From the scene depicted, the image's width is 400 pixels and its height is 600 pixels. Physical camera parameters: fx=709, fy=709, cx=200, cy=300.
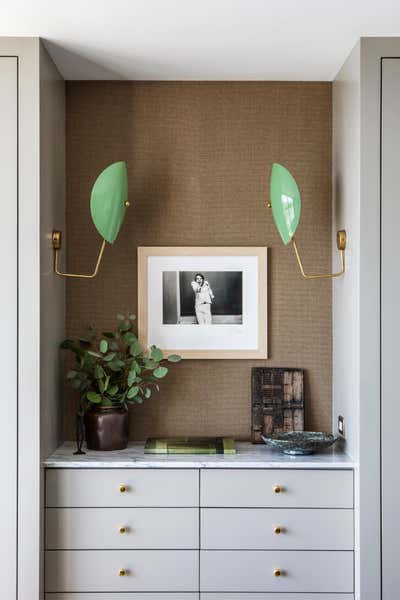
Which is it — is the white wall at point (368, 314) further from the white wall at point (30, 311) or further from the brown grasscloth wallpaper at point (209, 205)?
the white wall at point (30, 311)

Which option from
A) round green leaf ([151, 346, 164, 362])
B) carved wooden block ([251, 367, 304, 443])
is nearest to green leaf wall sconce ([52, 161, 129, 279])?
round green leaf ([151, 346, 164, 362])

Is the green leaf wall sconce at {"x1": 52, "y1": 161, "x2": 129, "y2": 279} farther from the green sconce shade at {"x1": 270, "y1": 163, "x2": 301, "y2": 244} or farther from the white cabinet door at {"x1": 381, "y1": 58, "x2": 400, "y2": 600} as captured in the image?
the white cabinet door at {"x1": 381, "y1": 58, "x2": 400, "y2": 600}

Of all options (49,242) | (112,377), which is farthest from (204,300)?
(49,242)

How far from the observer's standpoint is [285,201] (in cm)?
308

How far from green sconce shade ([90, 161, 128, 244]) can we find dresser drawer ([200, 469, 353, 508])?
114 centimetres

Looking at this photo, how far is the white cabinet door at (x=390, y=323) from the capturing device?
2.87 meters

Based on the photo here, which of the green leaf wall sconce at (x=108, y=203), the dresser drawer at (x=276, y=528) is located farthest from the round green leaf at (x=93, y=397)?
the dresser drawer at (x=276, y=528)

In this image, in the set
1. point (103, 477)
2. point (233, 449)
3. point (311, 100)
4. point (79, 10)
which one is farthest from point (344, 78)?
point (103, 477)

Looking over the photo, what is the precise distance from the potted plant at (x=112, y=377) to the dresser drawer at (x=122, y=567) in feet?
1.51

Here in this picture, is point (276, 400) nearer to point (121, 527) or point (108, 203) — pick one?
Result: point (121, 527)

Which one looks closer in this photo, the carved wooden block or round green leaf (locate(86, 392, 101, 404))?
round green leaf (locate(86, 392, 101, 404))

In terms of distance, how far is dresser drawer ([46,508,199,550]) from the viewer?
2957 mm

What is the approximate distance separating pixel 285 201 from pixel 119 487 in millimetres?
1407

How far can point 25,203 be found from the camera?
2.91 meters
